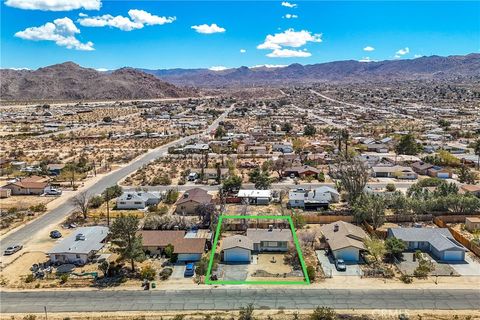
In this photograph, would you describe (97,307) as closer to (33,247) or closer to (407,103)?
(33,247)

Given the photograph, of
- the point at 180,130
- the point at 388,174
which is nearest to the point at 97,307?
the point at 388,174

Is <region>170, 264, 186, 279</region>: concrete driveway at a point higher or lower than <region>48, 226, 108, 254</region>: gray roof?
lower

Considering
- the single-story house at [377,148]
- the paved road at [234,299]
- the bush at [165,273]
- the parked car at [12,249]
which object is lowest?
the paved road at [234,299]

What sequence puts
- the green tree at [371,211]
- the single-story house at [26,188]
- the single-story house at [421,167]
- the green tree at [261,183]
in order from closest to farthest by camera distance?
the green tree at [371,211]
the green tree at [261,183]
the single-story house at [26,188]
the single-story house at [421,167]

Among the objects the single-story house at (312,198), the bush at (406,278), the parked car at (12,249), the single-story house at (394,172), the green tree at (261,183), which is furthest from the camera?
the single-story house at (394,172)

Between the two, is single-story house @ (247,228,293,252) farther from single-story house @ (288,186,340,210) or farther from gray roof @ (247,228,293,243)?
single-story house @ (288,186,340,210)

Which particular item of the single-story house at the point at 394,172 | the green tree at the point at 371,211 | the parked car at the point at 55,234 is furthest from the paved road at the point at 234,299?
the single-story house at the point at 394,172

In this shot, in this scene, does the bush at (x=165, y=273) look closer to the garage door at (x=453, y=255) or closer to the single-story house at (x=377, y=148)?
the garage door at (x=453, y=255)

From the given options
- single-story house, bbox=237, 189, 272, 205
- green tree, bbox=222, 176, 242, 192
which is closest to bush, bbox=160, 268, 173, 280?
single-story house, bbox=237, 189, 272, 205
